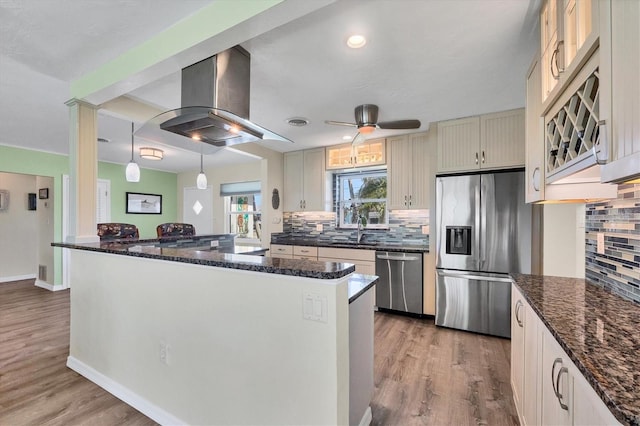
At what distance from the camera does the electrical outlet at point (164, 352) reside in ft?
5.85

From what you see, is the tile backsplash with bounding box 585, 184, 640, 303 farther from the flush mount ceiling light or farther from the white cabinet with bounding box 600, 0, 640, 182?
the flush mount ceiling light

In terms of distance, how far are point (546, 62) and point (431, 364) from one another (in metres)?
2.31

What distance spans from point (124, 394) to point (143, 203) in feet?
17.7

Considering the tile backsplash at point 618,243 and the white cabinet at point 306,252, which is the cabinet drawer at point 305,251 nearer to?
the white cabinet at point 306,252

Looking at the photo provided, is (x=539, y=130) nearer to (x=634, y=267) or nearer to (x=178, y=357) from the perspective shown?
(x=634, y=267)

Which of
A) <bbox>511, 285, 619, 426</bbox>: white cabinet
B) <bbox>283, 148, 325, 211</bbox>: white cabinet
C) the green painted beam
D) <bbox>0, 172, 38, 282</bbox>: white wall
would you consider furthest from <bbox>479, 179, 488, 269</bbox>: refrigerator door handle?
<bbox>0, 172, 38, 282</bbox>: white wall

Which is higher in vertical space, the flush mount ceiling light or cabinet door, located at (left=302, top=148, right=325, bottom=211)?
the flush mount ceiling light

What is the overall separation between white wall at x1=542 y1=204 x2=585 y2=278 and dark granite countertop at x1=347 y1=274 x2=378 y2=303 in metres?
1.37

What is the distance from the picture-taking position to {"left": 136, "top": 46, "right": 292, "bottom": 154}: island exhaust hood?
68.6 inches

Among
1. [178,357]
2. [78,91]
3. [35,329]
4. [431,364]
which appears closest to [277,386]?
[178,357]

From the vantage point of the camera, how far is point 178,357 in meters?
1.73

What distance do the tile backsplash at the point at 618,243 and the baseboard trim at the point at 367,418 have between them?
1.48 metres

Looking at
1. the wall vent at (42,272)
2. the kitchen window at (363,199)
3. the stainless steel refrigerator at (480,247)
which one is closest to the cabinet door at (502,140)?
the stainless steel refrigerator at (480,247)

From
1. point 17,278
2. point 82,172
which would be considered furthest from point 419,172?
point 17,278
